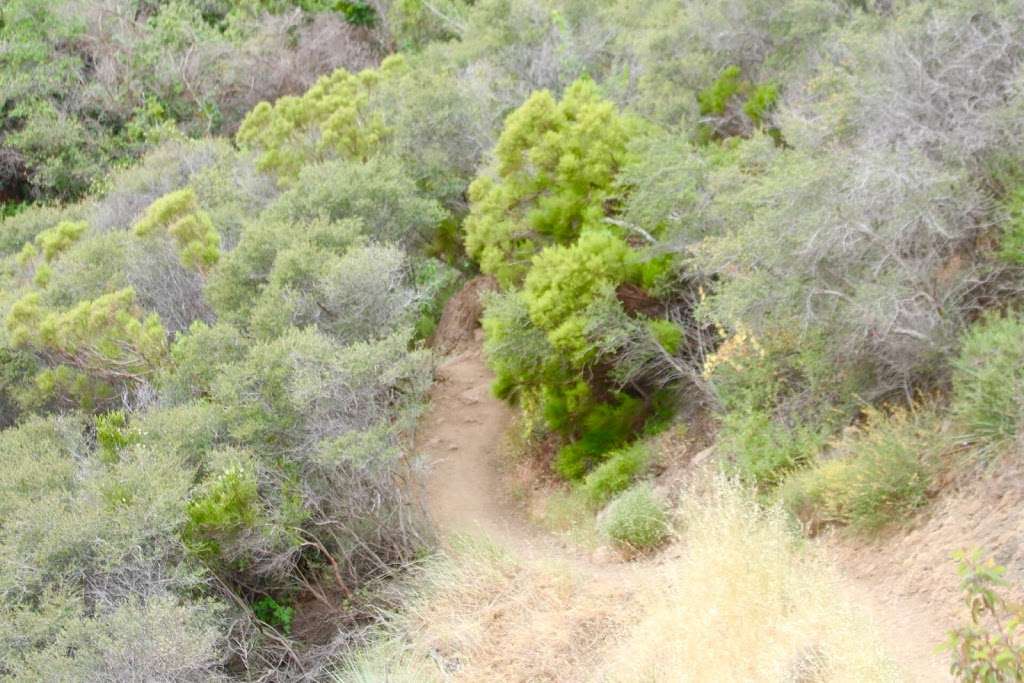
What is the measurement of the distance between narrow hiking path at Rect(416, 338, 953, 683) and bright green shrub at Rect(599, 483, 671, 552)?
1.31 feet

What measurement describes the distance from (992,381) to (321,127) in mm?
15313

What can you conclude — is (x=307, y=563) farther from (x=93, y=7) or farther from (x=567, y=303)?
(x=93, y=7)

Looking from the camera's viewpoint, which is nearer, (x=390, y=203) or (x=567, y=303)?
(x=567, y=303)

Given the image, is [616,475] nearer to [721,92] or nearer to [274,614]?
[274,614]

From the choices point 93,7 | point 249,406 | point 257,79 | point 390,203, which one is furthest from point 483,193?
point 93,7

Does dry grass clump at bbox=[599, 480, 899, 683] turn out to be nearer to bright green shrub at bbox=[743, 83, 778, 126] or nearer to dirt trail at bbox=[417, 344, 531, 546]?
dirt trail at bbox=[417, 344, 531, 546]

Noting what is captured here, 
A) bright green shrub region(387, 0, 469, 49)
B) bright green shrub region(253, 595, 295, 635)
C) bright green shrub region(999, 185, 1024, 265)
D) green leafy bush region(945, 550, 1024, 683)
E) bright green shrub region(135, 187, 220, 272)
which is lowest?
bright green shrub region(253, 595, 295, 635)

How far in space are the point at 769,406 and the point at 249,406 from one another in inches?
246

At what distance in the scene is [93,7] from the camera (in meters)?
33.6

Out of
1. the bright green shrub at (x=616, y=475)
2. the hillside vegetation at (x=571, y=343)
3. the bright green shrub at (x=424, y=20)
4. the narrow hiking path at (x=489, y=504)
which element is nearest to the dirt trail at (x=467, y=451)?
the narrow hiking path at (x=489, y=504)

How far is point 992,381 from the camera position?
10.2 m

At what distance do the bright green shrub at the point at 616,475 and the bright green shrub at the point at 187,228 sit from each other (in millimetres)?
6776

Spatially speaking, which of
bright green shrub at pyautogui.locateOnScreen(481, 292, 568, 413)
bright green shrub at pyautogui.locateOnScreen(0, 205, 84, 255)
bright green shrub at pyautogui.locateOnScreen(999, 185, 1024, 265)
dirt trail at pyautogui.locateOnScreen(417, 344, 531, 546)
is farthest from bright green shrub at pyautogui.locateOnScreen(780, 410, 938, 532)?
bright green shrub at pyautogui.locateOnScreen(0, 205, 84, 255)

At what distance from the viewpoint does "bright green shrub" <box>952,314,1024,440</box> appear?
32.8 ft
